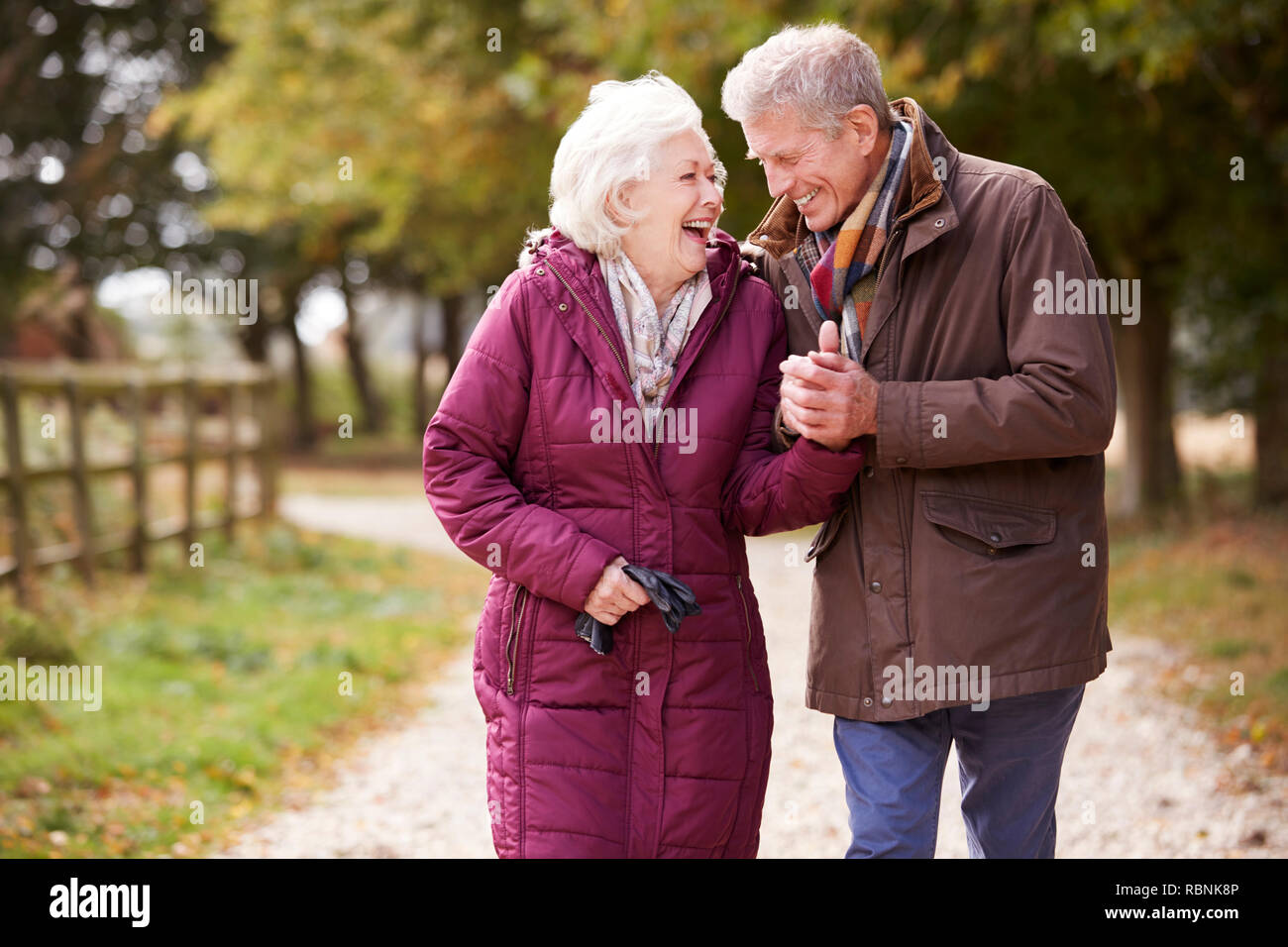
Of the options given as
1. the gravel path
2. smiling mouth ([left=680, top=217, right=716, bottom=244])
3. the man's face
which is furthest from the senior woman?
the gravel path

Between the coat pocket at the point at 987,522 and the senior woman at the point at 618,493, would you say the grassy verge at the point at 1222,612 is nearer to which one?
the coat pocket at the point at 987,522

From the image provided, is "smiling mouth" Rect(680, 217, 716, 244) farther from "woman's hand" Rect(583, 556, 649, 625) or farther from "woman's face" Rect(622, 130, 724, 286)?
"woman's hand" Rect(583, 556, 649, 625)

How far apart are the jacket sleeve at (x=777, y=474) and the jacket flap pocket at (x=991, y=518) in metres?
0.20

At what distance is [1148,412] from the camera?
14.2 m

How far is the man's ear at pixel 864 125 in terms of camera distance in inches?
115

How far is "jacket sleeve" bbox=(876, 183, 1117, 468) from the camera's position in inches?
109

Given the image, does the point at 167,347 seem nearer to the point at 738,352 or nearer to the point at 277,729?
the point at 277,729

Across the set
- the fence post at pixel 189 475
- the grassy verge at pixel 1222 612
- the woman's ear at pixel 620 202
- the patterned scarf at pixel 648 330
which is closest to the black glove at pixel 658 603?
the patterned scarf at pixel 648 330

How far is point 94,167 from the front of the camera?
23391 millimetres

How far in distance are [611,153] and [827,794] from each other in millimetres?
3799

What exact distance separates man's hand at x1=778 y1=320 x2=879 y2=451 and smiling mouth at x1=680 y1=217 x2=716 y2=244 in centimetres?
37

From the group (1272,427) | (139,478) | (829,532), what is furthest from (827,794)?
(1272,427)

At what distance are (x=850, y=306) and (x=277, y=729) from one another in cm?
464
